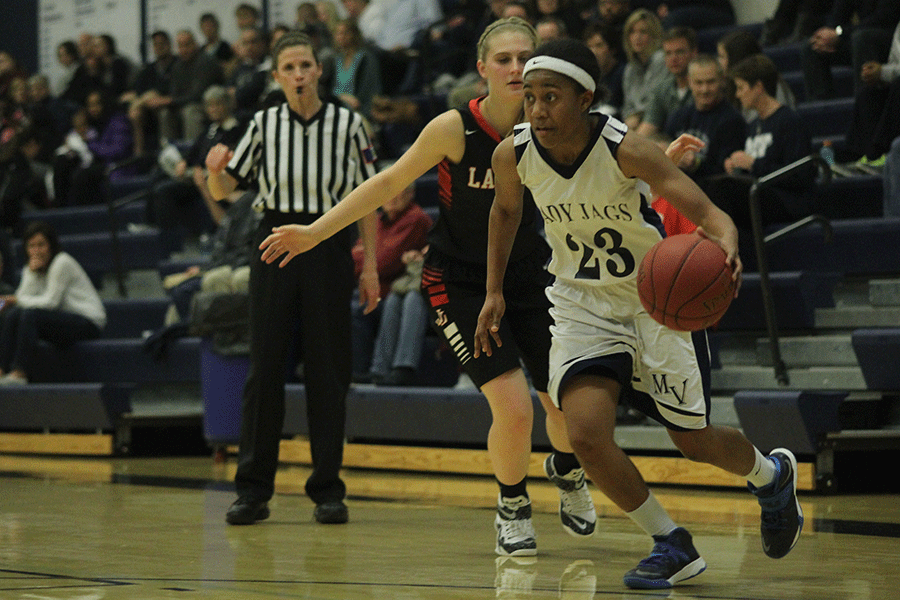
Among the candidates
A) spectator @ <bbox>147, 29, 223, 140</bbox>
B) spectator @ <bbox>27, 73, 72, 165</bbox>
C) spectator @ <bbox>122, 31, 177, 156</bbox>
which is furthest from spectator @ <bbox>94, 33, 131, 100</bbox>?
spectator @ <bbox>147, 29, 223, 140</bbox>

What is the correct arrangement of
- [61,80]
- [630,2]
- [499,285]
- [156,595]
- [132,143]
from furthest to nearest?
[61,80], [132,143], [630,2], [499,285], [156,595]

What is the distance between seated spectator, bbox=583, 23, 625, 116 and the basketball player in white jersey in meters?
4.85

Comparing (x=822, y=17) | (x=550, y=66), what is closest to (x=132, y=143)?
(x=822, y=17)

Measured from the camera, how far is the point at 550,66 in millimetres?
3342

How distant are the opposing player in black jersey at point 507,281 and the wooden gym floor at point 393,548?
219mm

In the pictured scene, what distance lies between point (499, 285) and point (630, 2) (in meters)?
5.93

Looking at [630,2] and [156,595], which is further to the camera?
[630,2]

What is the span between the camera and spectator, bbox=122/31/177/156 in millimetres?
12195

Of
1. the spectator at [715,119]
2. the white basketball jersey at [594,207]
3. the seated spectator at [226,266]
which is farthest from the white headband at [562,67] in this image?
the seated spectator at [226,266]

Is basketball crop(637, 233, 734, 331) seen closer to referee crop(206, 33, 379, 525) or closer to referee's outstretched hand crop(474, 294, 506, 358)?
referee's outstretched hand crop(474, 294, 506, 358)

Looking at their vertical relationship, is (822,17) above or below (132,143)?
above

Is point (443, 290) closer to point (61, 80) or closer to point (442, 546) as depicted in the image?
point (442, 546)

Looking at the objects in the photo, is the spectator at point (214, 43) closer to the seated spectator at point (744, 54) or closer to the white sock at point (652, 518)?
the seated spectator at point (744, 54)

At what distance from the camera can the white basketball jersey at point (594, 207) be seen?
3424 mm
